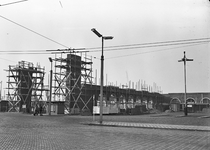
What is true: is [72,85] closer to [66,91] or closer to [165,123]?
[66,91]

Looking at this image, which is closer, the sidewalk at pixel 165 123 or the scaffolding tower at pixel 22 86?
the sidewalk at pixel 165 123

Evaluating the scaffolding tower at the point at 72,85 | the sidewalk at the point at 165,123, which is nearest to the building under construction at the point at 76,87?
the scaffolding tower at the point at 72,85

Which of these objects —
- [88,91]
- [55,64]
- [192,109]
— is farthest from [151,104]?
[55,64]

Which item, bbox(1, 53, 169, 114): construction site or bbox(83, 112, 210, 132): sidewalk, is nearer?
bbox(83, 112, 210, 132): sidewalk

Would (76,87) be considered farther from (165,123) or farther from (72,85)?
(165,123)

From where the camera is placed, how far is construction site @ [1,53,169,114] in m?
44.2

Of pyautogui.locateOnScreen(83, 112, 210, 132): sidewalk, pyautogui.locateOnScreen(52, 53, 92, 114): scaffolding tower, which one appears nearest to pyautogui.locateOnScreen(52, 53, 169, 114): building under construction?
pyautogui.locateOnScreen(52, 53, 92, 114): scaffolding tower

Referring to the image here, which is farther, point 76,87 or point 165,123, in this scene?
point 76,87

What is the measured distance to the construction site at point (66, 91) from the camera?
44156mm

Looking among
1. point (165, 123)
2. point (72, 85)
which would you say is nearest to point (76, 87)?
point (72, 85)

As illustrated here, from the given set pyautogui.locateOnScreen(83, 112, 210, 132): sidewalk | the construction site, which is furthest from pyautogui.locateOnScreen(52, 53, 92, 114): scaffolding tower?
pyautogui.locateOnScreen(83, 112, 210, 132): sidewalk

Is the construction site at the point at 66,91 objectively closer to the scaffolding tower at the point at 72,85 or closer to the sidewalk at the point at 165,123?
the scaffolding tower at the point at 72,85

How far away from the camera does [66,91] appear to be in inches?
1773

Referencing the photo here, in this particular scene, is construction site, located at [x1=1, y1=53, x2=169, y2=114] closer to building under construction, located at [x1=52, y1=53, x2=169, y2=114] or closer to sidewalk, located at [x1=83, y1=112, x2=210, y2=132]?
building under construction, located at [x1=52, y1=53, x2=169, y2=114]
